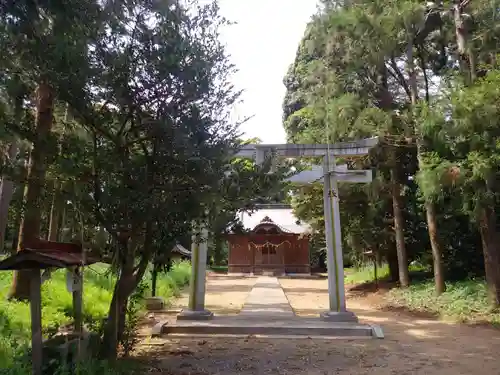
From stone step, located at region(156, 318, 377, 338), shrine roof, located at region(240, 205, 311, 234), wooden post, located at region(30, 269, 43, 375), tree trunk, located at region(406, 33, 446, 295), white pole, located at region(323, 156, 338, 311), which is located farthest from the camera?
shrine roof, located at region(240, 205, 311, 234)

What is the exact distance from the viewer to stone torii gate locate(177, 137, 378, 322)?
355 inches

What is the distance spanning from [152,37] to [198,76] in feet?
2.14

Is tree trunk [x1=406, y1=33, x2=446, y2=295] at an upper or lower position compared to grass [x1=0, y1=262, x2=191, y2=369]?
upper

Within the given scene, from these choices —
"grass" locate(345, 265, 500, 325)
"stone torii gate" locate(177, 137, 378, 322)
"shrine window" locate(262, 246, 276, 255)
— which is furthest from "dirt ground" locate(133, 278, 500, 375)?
"shrine window" locate(262, 246, 276, 255)

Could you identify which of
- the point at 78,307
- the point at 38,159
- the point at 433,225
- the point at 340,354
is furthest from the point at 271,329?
the point at 433,225

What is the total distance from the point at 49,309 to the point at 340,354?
16.6 feet

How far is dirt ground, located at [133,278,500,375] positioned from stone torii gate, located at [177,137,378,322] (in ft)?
4.12

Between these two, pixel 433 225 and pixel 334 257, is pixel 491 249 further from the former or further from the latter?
pixel 334 257

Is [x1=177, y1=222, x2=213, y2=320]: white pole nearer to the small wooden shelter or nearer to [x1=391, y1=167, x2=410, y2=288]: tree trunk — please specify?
the small wooden shelter

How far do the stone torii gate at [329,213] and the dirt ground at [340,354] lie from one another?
1257mm

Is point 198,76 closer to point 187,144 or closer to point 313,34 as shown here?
point 187,144

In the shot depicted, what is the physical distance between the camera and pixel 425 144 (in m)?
11.4

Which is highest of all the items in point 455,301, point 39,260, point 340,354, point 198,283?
point 39,260

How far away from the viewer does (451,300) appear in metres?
11.1
